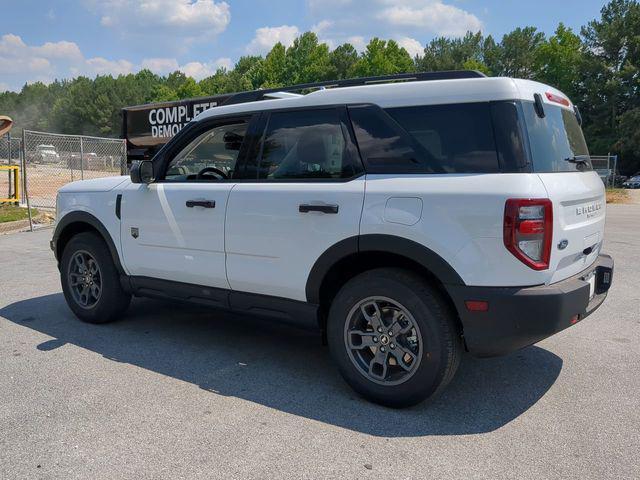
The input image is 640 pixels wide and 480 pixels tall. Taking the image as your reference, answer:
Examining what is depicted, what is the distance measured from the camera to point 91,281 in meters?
5.22

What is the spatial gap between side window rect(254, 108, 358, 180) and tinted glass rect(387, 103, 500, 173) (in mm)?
478

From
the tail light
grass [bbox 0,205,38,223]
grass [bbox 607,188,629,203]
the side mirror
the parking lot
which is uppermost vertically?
the side mirror

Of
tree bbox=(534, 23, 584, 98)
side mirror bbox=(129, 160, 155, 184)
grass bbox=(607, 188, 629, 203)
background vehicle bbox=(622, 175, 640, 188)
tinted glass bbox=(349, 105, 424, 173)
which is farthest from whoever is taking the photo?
tree bbox=(534, 23, 584, 98)

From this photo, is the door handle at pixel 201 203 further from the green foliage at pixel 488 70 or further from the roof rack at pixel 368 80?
the green foliage at pixel 488 70

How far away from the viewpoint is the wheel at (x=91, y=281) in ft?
16.6

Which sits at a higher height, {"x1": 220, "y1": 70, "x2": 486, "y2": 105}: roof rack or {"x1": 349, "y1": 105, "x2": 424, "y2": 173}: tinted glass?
{"x1": 220, "y1": 70, "x2": 486, "y2": 105}: roof rack

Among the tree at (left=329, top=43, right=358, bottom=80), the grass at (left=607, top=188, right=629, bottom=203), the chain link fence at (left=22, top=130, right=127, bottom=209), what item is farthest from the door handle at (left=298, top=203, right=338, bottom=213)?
the tree at (left=329, top=43, right=358, bottom=80)

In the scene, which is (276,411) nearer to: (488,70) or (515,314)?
(515,314)

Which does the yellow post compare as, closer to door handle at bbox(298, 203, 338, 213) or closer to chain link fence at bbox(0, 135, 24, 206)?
chain link fence at bbox(0, 135, 24, 206)

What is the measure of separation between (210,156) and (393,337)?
7.34ft

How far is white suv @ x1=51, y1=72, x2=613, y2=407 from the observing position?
307 cm

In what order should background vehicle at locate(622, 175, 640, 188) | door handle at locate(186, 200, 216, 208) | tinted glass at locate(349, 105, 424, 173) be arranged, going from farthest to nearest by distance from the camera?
1. background vehicle at locate(622, 175, 640, 188)
2. door handle at locate(186, 200, 216, 208)
3. tinted glass at locate(349, 105, 424, 173)

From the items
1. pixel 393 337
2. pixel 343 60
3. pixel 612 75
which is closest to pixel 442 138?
pixel 393 337

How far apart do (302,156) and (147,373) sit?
1.96 m
